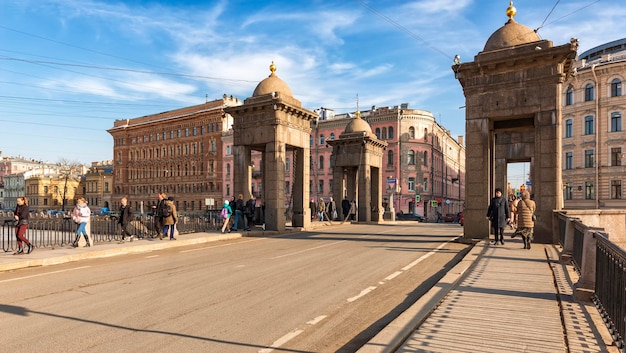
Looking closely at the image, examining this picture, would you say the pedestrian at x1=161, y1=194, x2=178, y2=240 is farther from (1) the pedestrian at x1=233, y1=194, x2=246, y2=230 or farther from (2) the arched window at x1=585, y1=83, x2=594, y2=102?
(2) the arched window at x1=585, y1=83, x2=594, y2=102

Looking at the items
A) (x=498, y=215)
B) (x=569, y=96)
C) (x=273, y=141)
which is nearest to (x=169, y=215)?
(x=273, y=141)

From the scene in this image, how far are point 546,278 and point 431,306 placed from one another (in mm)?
3682

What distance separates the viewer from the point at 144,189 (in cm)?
9156

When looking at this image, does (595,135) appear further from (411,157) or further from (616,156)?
(411,157)

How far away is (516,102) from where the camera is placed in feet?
55.6

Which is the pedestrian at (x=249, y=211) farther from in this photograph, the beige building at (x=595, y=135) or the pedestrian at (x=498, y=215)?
the beige building at (x=595, y=135)

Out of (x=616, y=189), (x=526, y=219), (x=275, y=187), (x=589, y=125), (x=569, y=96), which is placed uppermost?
(x=569, y=96)

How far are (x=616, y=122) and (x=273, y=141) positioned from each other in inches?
1692

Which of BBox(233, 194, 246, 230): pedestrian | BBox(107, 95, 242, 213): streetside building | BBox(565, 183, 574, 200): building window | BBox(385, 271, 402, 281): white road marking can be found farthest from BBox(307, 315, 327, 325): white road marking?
BBox(107, 95, 242, 213): streetside building

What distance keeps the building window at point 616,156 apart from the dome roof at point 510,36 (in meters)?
38.2

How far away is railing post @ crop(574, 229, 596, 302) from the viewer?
269 inches

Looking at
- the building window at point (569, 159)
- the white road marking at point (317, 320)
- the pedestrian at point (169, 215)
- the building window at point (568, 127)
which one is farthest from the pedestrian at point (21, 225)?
the building window at point (568, 127)

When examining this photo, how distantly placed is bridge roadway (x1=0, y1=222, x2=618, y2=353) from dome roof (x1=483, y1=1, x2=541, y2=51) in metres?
10.1

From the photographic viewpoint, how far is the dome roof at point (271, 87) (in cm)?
2394
